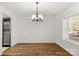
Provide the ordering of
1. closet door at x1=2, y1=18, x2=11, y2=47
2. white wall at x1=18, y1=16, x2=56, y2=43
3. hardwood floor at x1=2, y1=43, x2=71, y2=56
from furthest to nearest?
1. white wall at x1=18, y1=16, x2=56, y2=43
2. closet door at x1=2, y1=18, x2=11, y2=47
3. hardwood floor at x1=2, y1=43, x2=71, y2=56

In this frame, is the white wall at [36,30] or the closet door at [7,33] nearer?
the closet door at [7,33]

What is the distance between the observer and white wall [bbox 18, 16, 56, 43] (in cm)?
948

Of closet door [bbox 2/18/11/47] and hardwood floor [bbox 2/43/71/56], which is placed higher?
closet door [bbox 2/18/11/47]

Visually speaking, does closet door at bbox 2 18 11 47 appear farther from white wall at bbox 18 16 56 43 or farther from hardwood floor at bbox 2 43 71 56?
white wall at bbox 18 16 56 43

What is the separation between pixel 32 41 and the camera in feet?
31.0

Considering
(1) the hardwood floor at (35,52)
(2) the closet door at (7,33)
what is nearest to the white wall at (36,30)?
(2) the closet door at (7,33)

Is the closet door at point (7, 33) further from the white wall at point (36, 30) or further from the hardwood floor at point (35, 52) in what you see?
the white wall at point (36, 30)

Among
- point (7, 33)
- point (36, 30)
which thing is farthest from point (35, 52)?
point (36, 30)

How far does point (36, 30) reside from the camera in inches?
379

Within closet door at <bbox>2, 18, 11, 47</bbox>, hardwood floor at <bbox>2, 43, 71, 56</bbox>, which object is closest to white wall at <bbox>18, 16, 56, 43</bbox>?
closet door at <bbox>2, 18, 11, 47</bbox>

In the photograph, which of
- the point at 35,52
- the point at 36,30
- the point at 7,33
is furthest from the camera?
the point at 36,30

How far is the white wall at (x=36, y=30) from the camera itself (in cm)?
948

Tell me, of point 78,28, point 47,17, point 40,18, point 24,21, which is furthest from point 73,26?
point 24,21

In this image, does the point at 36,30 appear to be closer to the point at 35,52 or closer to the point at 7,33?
the point at 7,33
